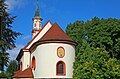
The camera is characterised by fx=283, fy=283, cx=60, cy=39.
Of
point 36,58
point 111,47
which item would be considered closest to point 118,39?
point 111,47

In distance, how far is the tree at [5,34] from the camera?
25.4m

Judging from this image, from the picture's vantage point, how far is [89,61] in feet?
108

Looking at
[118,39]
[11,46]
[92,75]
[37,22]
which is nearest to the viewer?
[11,46]

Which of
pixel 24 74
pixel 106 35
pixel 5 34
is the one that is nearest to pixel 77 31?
pixel 106 35

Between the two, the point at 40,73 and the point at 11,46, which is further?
the point at 40,73

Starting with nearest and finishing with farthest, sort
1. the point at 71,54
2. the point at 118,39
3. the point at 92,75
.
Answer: the point at 92,75
the point at 71,54
the point at 118,39

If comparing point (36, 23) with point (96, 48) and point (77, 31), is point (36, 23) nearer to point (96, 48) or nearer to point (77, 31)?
point (77, 31)

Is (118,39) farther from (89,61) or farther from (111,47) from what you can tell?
(89,61)

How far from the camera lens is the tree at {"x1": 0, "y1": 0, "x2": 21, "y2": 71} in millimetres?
25359

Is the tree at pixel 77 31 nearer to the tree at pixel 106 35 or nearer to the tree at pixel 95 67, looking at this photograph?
the tree at pixel 106 35

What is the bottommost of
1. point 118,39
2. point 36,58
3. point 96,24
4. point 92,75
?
point 92,75

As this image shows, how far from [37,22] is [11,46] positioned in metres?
24.7

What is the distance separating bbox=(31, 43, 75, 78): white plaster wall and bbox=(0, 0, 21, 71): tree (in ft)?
25.0

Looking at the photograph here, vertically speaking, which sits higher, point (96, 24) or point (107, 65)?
point (96, 24)
